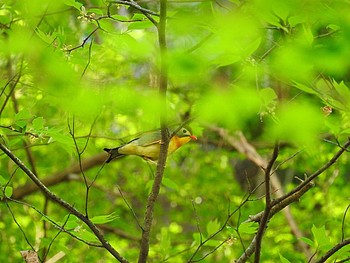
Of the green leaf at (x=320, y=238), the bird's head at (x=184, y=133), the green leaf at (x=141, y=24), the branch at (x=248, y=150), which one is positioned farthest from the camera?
the branch at (x=248, y=150)

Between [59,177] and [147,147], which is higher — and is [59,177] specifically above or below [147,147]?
below

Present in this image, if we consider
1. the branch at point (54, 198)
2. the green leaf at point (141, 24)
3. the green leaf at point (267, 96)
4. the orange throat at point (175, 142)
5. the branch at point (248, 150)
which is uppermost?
the green leaf at point (141, 24)

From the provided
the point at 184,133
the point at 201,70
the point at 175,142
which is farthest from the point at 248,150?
the point at 201,70

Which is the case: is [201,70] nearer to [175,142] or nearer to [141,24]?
[141,24]

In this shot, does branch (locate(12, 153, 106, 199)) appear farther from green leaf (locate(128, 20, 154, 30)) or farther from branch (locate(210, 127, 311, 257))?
green leaf (locate(128, 20, 154, 30))

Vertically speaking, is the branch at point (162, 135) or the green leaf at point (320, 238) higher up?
the branch at point (162, 135)

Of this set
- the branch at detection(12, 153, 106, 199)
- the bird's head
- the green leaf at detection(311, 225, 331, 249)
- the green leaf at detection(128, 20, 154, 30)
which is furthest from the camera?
the branch at detection(12, 153, 106, 199)

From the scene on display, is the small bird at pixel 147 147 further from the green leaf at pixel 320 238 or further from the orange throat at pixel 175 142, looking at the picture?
the green leaf at pixel 320 238

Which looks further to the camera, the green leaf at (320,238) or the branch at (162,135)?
the green leaf at (320,238)

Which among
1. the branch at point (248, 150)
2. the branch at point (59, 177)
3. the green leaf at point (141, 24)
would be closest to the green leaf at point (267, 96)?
the green leaf at point (141, 24)

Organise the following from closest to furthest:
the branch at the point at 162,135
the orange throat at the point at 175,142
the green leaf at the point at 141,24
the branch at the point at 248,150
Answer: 1. the branch at the point at 162,135
2. the green leaf at the point at 141,24
3. the orange throat at the point at 175,142
4. the branch at the point at 248,150

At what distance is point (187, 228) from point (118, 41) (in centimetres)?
583

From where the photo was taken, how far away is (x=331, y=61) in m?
1.71

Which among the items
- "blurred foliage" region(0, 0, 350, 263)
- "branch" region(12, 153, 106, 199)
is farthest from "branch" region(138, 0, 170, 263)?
"branch" region(12, 153, 106, 199)
